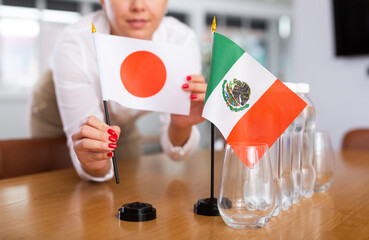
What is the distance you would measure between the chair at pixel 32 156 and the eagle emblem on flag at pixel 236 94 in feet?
3.02

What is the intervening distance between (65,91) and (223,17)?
5783 mm

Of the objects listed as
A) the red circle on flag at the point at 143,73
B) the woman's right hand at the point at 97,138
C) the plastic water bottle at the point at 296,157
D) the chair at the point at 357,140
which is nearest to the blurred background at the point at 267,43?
the chair at the point at 357,140

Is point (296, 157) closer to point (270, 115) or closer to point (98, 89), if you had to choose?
point (270, 115)

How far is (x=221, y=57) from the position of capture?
73cm

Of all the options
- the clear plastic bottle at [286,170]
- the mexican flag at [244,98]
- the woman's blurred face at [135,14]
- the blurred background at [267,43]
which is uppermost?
the blurred background at [267,43]

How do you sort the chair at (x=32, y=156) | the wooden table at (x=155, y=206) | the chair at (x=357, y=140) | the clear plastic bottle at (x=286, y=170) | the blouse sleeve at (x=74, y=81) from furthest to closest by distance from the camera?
1. the chair at (x=357, y=140)
2. the chair at (x=32, y=156)
3. the blouse sleeve at (x=74, y=81)
4. the clear plastic bottle at (x=286, y=170)
5. the wooden table at (x=155, y=206)

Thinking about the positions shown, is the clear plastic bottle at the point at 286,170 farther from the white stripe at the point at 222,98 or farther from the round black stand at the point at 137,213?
the round black stand at the point at 137,213

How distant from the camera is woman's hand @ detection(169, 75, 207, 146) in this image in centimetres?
92

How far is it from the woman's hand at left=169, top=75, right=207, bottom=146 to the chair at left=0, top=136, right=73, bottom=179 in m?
0.47

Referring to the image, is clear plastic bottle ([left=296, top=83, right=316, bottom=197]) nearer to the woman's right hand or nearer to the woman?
the woman

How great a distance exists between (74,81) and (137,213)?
2.20ft

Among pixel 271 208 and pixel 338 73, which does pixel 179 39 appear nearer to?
pixel 271 208

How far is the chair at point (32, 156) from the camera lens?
1348 mm

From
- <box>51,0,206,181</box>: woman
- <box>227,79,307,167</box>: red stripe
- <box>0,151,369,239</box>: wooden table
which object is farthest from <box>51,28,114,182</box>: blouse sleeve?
<box>227,79,307,167</box>: red stripe
